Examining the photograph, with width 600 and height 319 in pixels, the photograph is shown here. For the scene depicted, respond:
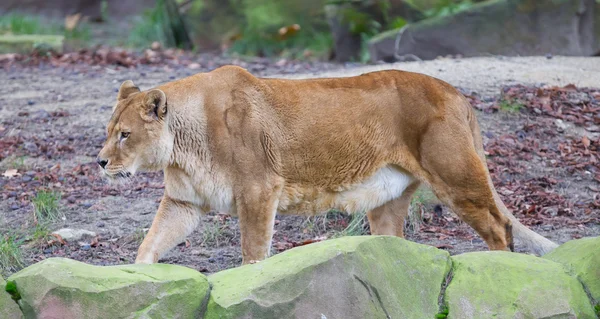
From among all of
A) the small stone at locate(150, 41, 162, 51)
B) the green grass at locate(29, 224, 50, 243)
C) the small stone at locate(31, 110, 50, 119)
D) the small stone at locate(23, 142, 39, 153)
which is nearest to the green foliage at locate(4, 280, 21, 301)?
the green grass at locate(29, 224, 50, 243)

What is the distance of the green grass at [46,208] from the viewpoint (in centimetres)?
792

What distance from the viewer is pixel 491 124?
982cm

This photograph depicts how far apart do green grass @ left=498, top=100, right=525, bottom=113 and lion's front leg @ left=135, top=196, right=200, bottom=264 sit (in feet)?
15.9

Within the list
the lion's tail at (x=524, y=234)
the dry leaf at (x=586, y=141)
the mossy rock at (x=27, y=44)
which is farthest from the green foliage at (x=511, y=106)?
the mossy rock at (x=27, y=44)

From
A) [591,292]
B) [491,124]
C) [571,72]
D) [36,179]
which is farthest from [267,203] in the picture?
[571,72]

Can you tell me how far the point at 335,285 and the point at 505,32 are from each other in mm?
9357

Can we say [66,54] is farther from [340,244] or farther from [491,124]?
[340,244]

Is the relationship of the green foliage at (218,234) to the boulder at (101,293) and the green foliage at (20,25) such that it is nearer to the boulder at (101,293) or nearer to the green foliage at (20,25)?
the boulder at (101,293)

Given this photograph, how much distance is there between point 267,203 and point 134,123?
1073 millimetres

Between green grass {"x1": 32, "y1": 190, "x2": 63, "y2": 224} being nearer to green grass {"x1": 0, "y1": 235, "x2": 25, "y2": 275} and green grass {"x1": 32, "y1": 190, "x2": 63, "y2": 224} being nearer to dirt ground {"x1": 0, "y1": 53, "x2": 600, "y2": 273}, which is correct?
dirt ground {"x1": 0, "y1": 53, "x2": 600, "y2": 273}

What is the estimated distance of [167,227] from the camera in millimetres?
6219

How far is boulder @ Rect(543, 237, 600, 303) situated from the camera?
16.6ft

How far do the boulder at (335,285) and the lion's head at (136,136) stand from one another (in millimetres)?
1595

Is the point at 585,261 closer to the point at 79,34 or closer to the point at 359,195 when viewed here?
the point at 359,195
